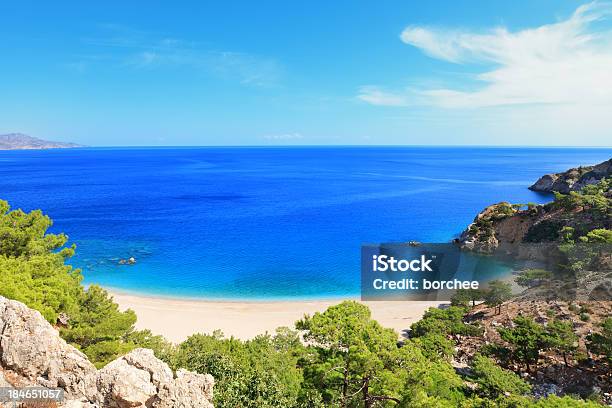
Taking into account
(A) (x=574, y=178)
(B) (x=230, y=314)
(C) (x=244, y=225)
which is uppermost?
(A) (x=574, y=178)

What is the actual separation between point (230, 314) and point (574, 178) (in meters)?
86.5

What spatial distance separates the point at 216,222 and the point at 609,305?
54.7 meters

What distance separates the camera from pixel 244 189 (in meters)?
104

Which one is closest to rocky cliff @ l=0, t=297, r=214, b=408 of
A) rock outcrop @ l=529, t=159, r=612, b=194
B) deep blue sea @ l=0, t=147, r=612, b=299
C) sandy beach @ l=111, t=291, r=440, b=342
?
sandy beach @ l=111, t=291, r=440, b=342

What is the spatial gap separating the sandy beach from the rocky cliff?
17.6 metres

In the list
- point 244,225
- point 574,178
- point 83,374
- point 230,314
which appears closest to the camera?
point 83,374

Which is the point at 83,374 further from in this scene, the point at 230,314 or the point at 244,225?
the point at 244,225

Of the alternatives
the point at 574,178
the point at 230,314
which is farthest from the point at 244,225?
the point at 574,178

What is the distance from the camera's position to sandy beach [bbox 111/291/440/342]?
27.1 m

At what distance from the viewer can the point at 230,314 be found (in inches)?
1203

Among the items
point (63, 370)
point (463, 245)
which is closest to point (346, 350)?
point (63, 370)

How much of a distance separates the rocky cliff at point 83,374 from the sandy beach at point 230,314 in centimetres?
1764

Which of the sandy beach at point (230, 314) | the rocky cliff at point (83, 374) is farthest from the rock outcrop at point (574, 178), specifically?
the rocky cliff at point (83, 374)

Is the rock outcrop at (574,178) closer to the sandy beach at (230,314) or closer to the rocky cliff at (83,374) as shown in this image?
the sandy beach at (230,314)
